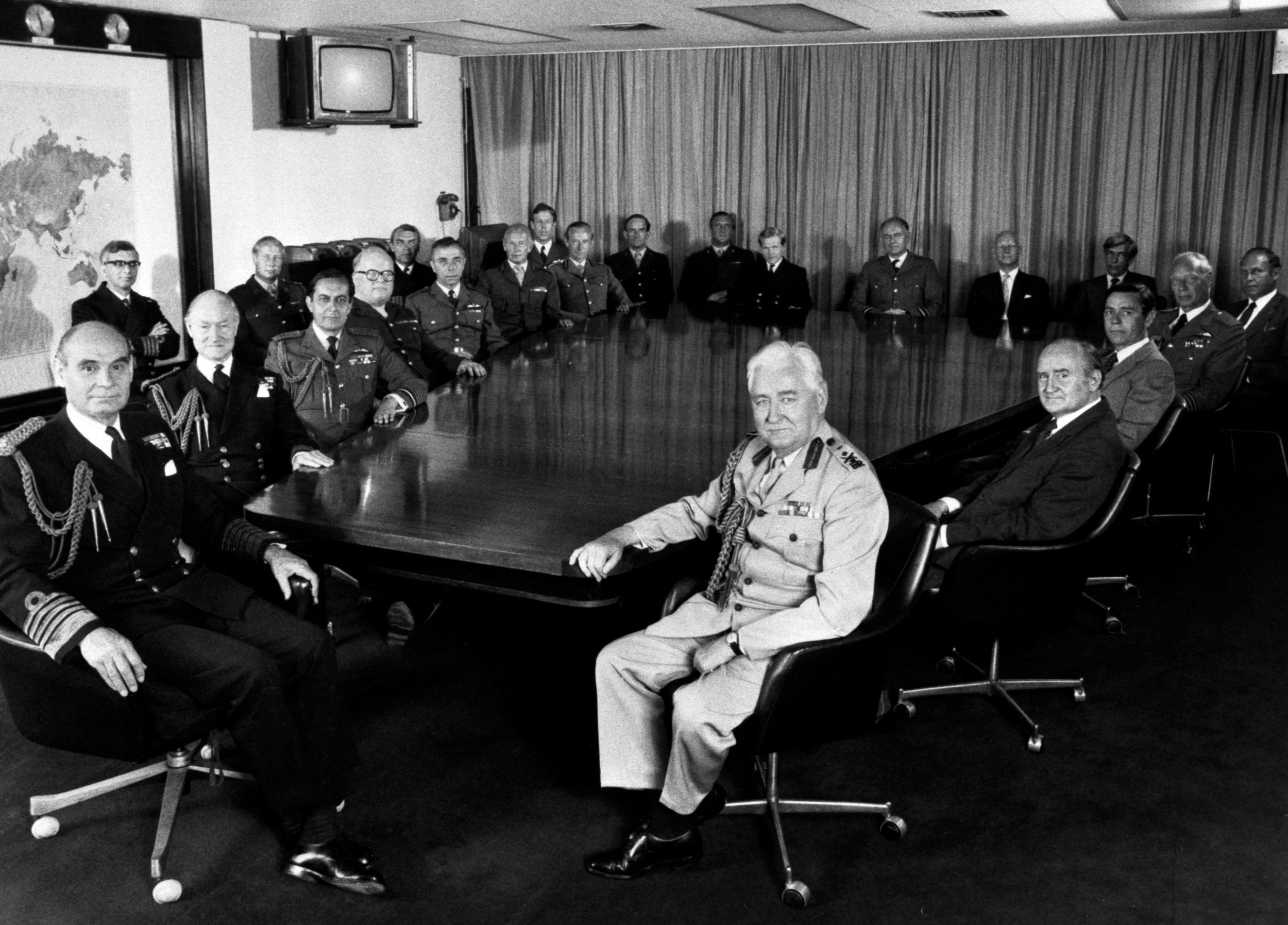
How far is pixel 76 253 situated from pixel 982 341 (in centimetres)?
515

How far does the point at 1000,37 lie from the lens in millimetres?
9398

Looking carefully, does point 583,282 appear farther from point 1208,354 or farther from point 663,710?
point 663,710

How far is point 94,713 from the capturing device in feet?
9.85

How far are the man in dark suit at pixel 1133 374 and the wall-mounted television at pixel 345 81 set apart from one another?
550 centimetres

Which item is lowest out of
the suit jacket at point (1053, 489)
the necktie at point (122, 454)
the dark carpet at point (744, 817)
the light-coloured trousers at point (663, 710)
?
the dark carpet at point (744, 817)

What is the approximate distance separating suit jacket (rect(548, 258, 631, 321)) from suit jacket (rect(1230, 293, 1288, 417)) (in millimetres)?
3726

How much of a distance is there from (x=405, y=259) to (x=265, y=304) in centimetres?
160

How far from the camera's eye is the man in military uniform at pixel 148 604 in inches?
119

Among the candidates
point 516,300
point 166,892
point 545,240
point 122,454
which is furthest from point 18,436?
point 545,240

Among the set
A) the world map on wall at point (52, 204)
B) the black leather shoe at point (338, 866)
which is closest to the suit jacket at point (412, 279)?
the world map on wall at point (52, 204)

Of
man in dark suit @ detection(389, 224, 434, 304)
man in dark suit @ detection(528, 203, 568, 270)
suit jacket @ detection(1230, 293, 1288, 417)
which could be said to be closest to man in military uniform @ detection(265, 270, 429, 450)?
man in dark suit @ detection(389, 224, 434, 304)

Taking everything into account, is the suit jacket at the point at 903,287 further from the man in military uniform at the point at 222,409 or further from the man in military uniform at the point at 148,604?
the man in military uniform at the point at 148,604

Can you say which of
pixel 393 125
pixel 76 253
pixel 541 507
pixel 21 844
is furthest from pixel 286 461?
pixel 393 125

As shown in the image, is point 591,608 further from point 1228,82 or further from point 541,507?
point 1228,82
